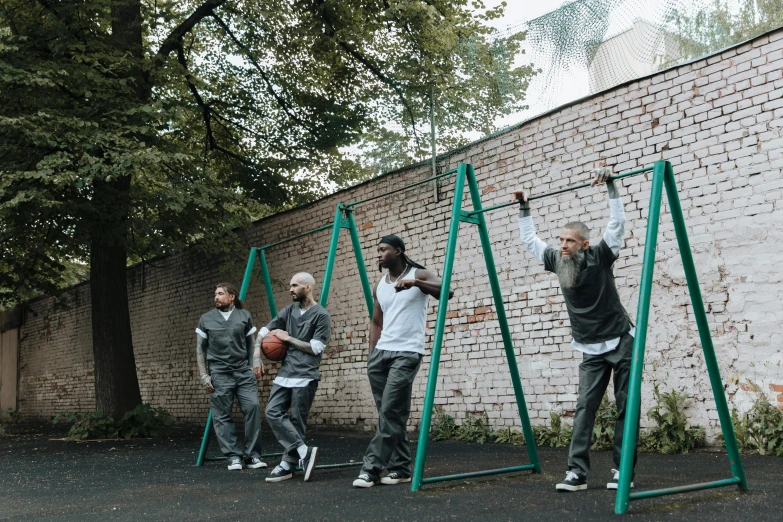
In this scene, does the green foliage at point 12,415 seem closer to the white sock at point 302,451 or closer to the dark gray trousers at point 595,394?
the white sock at point 302,451

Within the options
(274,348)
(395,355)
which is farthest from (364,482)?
(274,348)

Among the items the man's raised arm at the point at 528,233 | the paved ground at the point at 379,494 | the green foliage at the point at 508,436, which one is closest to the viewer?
the paved ground at the point at 379,494

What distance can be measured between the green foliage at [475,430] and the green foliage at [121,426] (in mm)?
5093

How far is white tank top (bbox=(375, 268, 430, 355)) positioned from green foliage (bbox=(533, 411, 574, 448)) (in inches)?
107

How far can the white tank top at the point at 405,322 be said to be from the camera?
5.08 m

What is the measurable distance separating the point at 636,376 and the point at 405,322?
173 cm

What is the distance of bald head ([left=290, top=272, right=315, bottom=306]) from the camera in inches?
232

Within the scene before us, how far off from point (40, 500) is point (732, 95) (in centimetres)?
605

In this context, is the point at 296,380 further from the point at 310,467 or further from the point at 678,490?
the point at 678,490

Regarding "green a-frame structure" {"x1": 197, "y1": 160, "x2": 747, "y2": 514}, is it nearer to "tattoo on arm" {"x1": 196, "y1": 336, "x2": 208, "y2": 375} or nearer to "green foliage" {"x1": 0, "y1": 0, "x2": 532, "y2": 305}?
"tattoo on arm" {"x1": 196, "y1": 336, "x2": 208, "y2": 375}

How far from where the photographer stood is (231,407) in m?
6.48

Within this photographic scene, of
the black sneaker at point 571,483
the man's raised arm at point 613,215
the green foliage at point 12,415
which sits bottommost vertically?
the black sneaker at point 571,483

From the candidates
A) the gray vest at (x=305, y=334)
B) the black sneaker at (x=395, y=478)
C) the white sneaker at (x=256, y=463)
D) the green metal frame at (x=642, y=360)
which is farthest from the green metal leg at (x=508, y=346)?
the white sneaker at (x=256, y=463)

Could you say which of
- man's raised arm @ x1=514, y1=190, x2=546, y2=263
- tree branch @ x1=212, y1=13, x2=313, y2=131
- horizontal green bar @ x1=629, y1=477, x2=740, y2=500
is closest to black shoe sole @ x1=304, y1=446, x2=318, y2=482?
man's raised arm @ x1=514, y1=190, x2=546, y2=263
